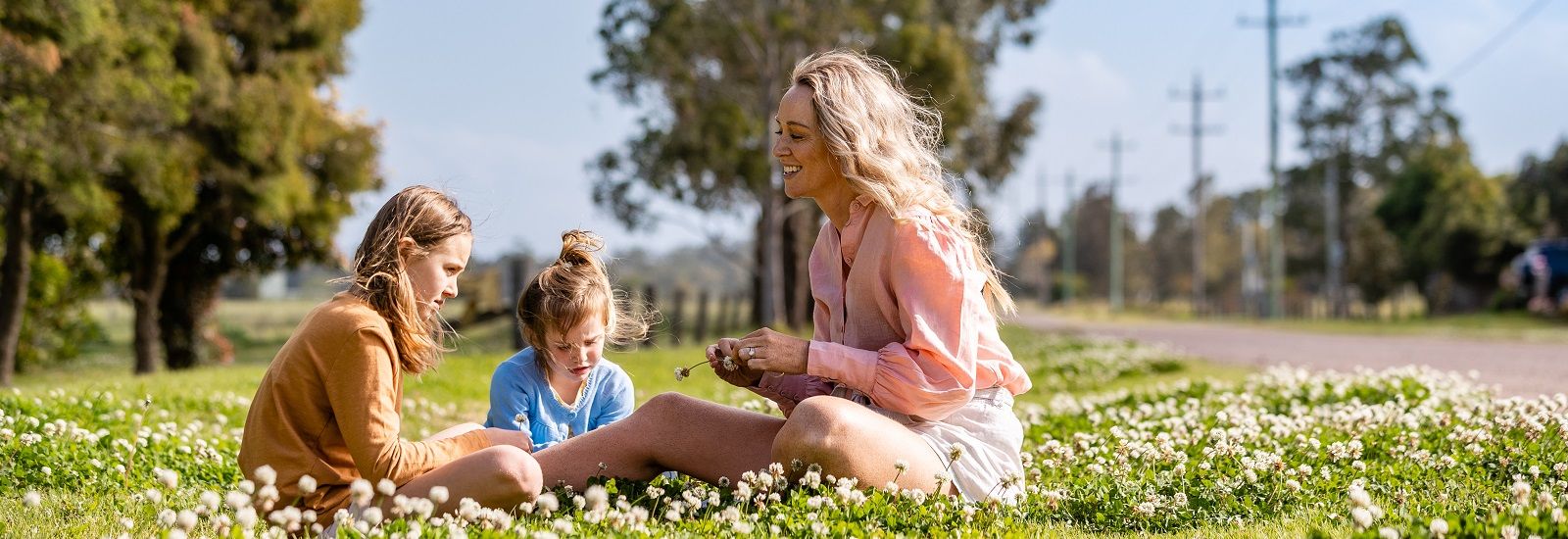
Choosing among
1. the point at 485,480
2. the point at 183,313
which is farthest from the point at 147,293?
the point at 485,480

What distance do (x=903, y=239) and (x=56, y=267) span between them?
2362cm

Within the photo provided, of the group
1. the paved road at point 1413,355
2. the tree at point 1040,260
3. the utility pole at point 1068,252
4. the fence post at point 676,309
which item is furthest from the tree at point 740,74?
the tree at point 1040,260

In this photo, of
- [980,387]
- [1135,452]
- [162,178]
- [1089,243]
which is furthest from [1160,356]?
[1089,243]

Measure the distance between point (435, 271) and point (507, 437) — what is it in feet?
2.07

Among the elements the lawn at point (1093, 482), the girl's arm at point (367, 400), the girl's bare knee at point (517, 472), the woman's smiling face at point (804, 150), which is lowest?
the lawn at point (1093, 482)

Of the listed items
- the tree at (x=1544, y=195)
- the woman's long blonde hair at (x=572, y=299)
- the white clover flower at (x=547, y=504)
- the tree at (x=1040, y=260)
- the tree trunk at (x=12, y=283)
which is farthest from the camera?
the tree at (x=1040, y=260)

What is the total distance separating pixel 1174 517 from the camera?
4285mm

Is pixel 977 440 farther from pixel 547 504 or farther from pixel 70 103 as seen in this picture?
pixel 70 103

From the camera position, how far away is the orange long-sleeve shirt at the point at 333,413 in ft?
12.2

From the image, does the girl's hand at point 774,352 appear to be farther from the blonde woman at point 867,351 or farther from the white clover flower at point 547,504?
the white clover flower at point 547,504

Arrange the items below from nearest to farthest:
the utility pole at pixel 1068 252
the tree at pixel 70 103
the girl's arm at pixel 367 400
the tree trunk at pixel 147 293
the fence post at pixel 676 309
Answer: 1. the girl's arm at pixel 367 400
2. the tree at pixel 70 103
3. the tree trunk at pixel 147 293
4. the fence post at pixel 676 309
5. the utility pole at pixel 1068 252

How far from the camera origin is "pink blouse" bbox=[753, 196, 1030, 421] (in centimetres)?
399

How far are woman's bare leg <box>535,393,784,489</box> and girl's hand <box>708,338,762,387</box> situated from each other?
0.14m

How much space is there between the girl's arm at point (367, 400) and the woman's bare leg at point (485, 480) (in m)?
0.15
